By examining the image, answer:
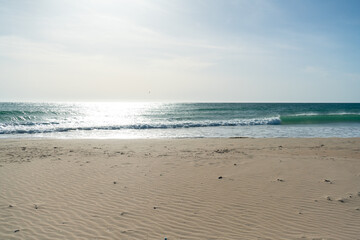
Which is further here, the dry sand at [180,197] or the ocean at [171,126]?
the ocean at [171,126]

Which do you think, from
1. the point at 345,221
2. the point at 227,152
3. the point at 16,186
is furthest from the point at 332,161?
the point at 16,186

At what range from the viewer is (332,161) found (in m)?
9.55

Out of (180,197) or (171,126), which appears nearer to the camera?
(180,197)

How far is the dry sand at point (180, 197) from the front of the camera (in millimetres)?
4586

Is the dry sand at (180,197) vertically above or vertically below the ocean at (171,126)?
below

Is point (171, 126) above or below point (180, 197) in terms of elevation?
above

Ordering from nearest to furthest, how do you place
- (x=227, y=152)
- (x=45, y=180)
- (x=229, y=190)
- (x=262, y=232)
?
(x=262, y=232)
(x=229, y=190)
(x=45, y=180)
(x=227, y=152)

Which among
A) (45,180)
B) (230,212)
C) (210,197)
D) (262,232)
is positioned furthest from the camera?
(45,180)

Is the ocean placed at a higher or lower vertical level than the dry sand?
higher

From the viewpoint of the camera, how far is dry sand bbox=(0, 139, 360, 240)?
459 centimetres

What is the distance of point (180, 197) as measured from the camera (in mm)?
6074

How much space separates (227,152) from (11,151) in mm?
10729

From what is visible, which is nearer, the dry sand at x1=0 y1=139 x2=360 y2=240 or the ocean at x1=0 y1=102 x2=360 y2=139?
the dry sand at x1=0 y1=139 x2=360 y2=240

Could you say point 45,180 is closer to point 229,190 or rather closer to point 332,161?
point 229,190
